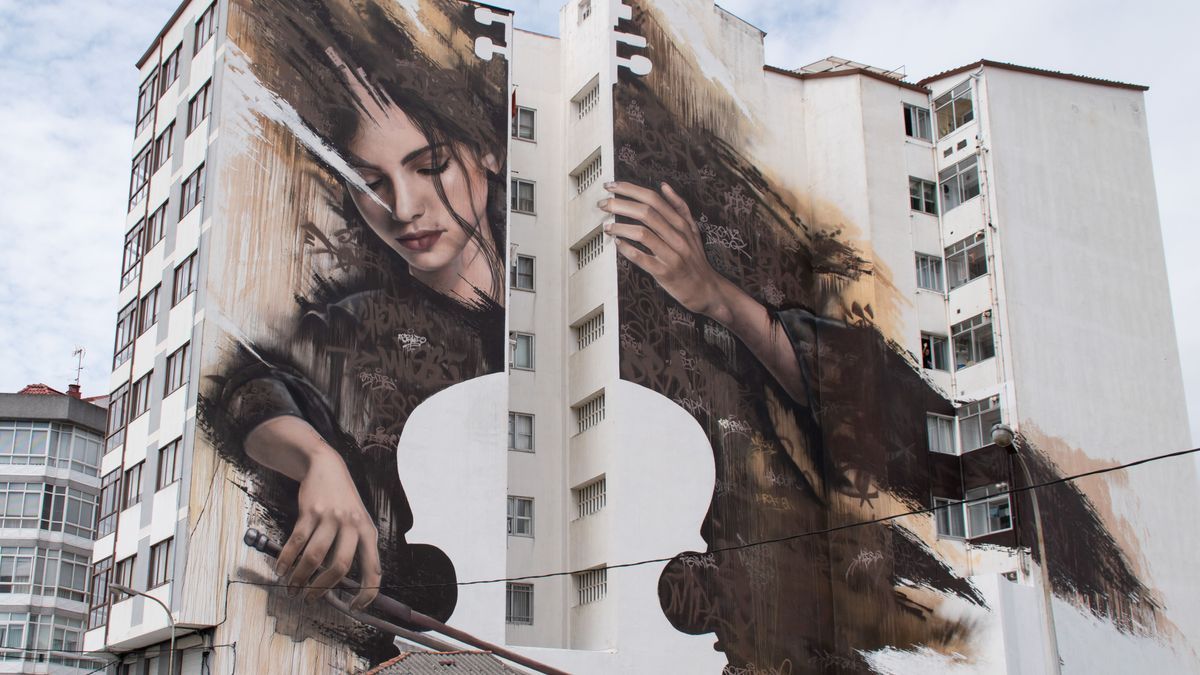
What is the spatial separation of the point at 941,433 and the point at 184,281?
75.4 feet

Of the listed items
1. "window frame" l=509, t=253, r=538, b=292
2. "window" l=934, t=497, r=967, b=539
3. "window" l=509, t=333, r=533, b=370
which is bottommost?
"window" l=934, t=497, r=967, b=539

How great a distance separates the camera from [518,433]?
4459 cm

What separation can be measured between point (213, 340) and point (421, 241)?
6838 mm

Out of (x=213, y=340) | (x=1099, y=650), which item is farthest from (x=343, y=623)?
(x=1099, y=650)

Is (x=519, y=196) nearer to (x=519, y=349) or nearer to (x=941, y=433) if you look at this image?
(x=519, y=349)

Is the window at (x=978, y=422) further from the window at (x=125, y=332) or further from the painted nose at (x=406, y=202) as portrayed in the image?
the window at (x=125, y=332)

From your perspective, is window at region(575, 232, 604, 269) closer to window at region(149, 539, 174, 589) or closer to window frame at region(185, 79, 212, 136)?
window frame at region(185, 79, 212, 136)

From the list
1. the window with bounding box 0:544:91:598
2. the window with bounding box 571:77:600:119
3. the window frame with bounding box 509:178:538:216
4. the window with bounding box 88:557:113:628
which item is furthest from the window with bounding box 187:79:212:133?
the window with bounding box 0:544:91:598

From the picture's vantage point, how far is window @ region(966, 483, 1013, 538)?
139 feet

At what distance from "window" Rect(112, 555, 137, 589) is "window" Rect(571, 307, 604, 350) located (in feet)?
48.4

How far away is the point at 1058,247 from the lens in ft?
152

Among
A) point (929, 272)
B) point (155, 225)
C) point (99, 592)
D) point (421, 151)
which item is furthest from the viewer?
point (929, 272)

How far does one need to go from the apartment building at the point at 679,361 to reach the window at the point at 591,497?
22 cm
